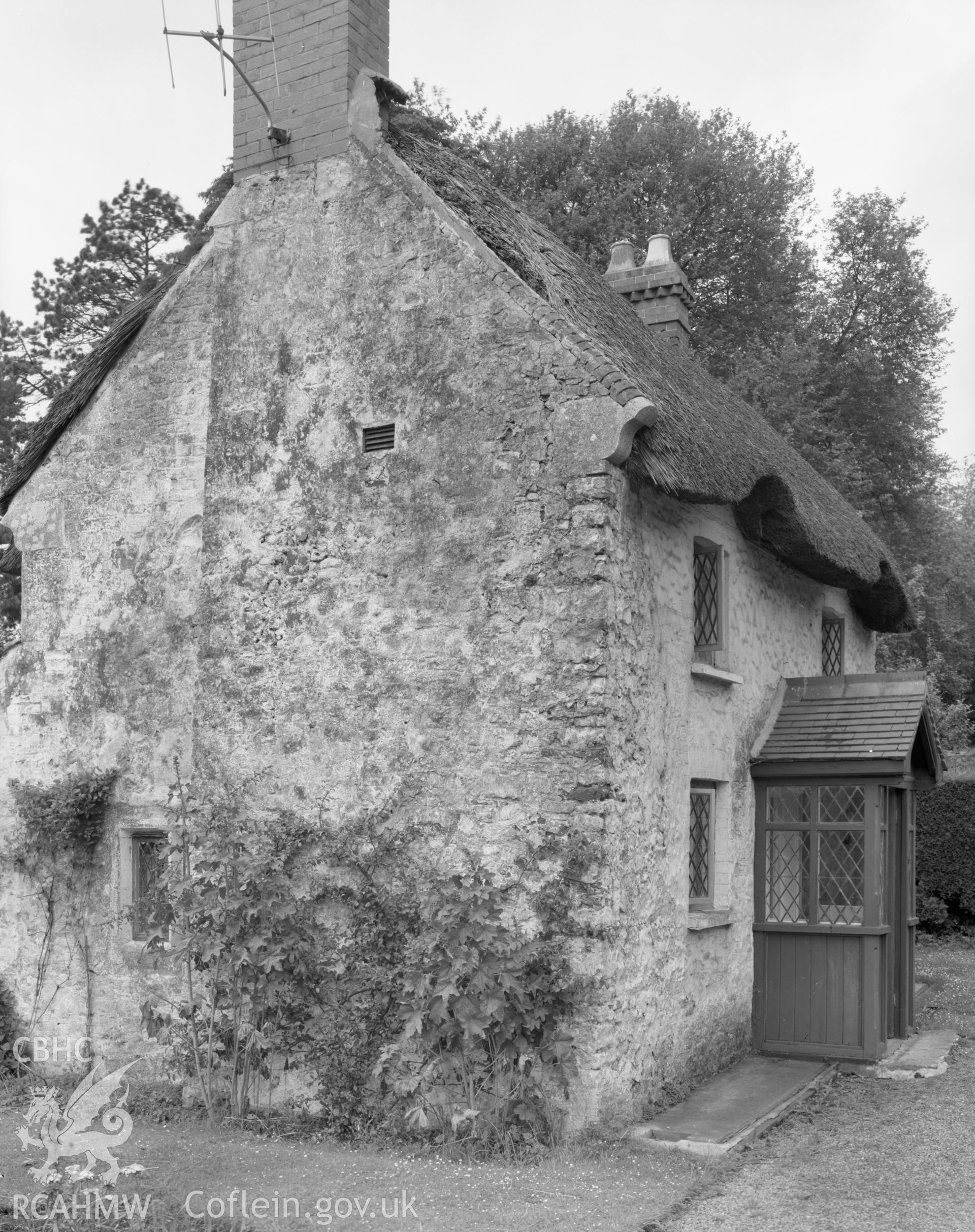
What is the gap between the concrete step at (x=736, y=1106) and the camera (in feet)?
24.5

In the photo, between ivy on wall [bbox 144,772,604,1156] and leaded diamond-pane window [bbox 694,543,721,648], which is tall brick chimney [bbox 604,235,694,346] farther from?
ivy on wall [bbox 144,772,604,1156]

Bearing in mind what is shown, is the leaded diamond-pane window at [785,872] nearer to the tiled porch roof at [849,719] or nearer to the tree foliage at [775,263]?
the tiled porch roof at [849,719]

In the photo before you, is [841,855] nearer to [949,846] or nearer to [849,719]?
[849,719]

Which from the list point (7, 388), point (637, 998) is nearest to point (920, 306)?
point (7, 388)

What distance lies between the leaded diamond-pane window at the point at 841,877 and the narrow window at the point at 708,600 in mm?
1758

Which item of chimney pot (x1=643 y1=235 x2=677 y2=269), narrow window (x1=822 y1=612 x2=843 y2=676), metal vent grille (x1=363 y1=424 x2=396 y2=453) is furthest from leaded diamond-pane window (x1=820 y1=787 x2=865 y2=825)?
chimney pot (x1=643 y1=235 x2=677 y2=269)

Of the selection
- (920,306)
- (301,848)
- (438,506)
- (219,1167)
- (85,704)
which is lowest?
(219,1167)

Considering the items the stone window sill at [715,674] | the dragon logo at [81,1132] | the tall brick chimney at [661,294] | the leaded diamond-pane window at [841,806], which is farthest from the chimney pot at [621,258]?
the dragon logo at [81,1132]

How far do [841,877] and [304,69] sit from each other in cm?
744

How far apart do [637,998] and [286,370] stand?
16.3ft

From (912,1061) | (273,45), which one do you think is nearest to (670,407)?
(273,45)

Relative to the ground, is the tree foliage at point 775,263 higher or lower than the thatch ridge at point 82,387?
higher

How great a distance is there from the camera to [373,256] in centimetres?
888

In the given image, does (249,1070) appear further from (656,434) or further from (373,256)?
(373,256)
